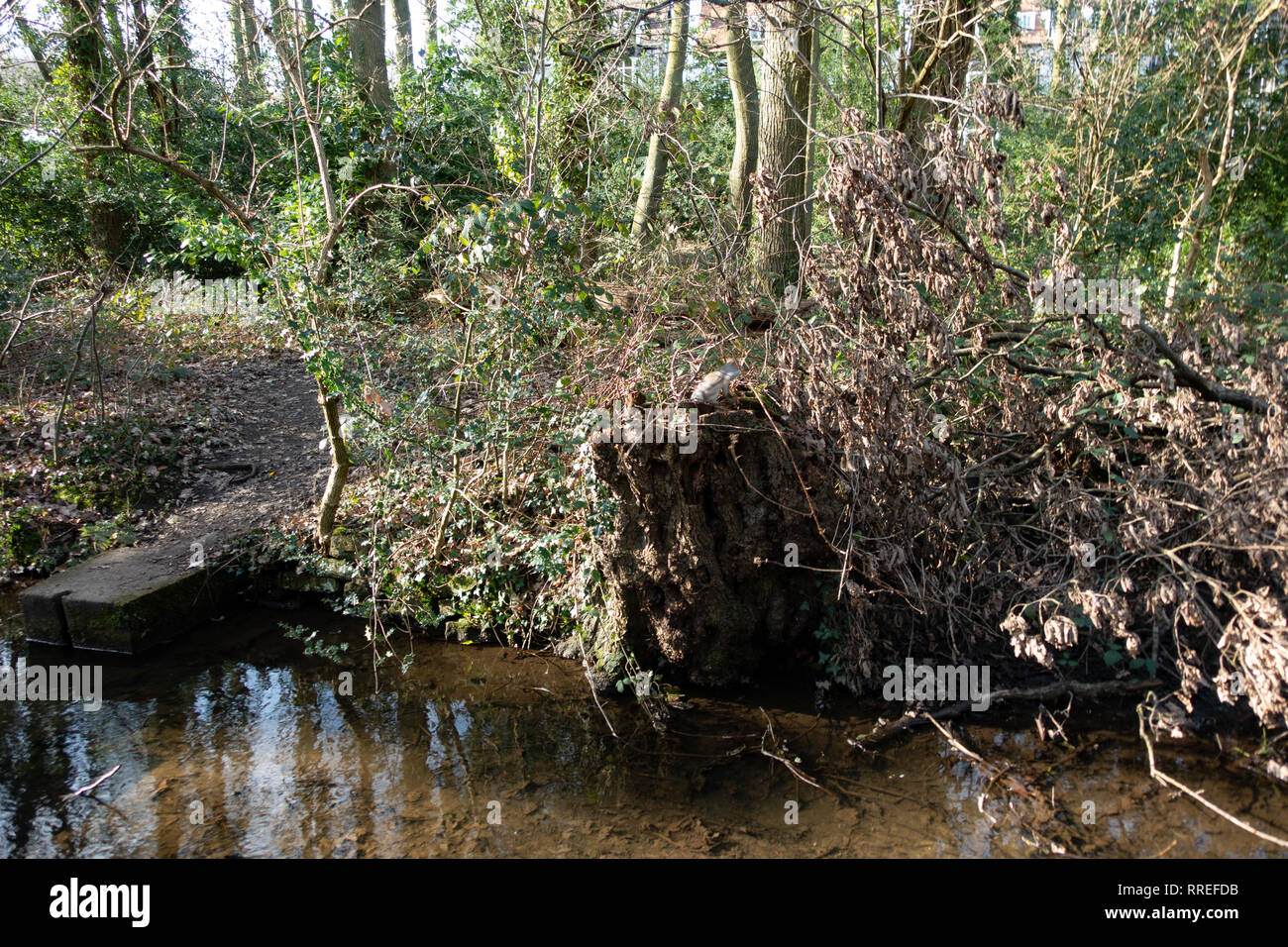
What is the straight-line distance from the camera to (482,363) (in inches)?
209

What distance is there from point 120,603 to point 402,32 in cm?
940

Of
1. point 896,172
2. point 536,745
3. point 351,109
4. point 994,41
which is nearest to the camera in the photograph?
point 896,172

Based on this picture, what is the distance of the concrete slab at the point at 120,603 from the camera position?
5637mm

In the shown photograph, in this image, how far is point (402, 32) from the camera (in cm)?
1180

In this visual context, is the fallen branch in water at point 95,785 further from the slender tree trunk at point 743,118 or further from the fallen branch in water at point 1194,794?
the slender tree trunk at point 743,118

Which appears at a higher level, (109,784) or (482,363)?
(482,363)

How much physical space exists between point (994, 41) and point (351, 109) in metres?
8.93

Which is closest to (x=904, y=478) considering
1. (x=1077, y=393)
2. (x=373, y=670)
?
(x=1077, y=393)

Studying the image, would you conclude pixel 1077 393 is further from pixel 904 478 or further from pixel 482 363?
pixel 482 363

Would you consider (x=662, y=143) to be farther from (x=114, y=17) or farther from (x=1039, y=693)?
(x=1039, y=693)

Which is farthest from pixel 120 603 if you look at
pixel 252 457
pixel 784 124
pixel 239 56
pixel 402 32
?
pixel 402 32

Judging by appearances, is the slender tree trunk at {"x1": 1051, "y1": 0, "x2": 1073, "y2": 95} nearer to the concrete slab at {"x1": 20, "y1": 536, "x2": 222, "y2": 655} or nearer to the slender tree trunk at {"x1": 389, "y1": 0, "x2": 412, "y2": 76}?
the slender tree trunk at {"x1": 389, "y1": 0, "x2": 412, "y2": 76}

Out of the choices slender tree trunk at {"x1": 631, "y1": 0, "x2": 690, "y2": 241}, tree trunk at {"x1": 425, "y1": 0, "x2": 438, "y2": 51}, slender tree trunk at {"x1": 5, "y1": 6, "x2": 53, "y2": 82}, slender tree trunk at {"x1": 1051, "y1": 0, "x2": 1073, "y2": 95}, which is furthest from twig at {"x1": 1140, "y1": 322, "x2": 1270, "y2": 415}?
tree trunk at {"x1": 425, "y1": 0, "x2": 438, "y2": 51}

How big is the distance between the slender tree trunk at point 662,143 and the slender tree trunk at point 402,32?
380 cm
